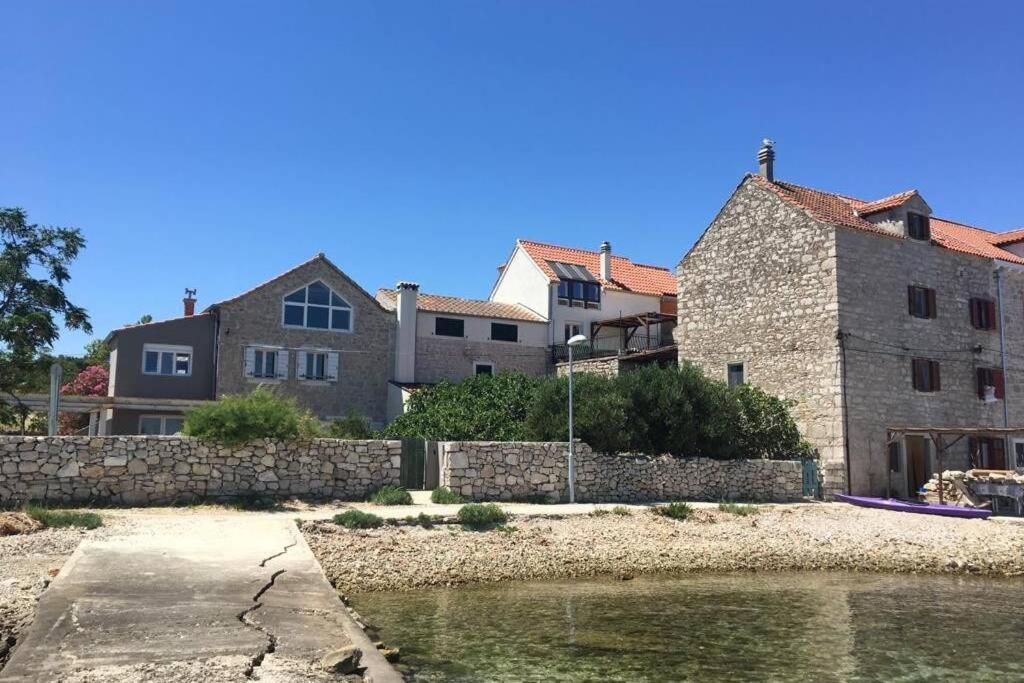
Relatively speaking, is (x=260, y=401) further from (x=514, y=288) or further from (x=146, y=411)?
(x=514, y=288)

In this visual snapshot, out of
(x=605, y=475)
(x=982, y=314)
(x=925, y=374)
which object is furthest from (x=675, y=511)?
(x=982, y=314)

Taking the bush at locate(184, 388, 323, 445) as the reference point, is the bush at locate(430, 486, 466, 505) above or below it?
below

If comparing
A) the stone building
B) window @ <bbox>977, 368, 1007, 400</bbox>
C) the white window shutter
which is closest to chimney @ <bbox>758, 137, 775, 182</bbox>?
the stone building

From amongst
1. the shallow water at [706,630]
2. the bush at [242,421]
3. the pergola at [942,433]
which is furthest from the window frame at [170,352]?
the pergola at [942,433]

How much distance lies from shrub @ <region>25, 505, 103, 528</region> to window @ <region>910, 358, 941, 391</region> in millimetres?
25417

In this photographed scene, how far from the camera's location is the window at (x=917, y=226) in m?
28.4

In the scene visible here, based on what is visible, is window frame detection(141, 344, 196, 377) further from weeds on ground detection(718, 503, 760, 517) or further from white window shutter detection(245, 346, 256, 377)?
weeds on ground detection(718, 503, 760, 517)

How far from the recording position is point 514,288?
4278 centimetres

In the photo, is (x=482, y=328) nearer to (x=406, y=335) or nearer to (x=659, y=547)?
(x=406, y=335)

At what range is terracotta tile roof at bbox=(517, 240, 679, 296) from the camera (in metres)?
41.5

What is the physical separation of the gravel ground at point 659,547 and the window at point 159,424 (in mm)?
16994

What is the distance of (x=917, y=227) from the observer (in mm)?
28734

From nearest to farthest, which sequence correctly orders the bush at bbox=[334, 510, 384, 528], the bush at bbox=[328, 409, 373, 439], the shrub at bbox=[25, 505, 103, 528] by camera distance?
the shrub at bbox=[25, 505, 103, 528]
the bush at bbox=[334, 510, 384, 528]
the bush at bbox=[328, 409, 373, 439]

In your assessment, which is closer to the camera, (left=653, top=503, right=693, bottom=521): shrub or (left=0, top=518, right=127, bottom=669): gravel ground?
(left=0, top=518, right=127, bottom=669): gravel ground
